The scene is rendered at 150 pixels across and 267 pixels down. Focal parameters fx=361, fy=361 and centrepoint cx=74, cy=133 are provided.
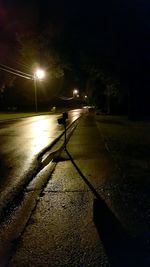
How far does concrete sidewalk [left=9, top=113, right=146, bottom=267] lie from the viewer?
4.20 m

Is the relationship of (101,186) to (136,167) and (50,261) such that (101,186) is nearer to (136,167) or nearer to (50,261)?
(136,167)

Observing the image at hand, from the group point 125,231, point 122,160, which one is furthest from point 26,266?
point 122,160

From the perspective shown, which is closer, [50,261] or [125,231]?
[50,261]

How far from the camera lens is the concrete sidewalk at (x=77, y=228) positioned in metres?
4.20

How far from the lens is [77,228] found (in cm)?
516

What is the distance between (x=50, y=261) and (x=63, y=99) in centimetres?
10375

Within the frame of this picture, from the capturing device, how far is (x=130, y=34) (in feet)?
53.4

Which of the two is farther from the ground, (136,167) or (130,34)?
(130,34)

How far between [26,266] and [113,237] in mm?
1332

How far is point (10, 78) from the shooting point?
52.7 metres

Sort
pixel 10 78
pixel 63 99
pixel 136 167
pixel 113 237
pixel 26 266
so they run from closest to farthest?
pixel 26 266 < pixel 113 237 < pixel 136 167 < pixel 10 78 < pixel 63 99

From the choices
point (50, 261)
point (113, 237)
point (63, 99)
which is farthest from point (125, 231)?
point (63, 99)

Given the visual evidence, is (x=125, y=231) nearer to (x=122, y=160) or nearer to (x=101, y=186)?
(x=101, y=186)

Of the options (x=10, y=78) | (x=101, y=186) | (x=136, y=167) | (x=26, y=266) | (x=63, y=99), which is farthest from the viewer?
(x=63, y=99)
